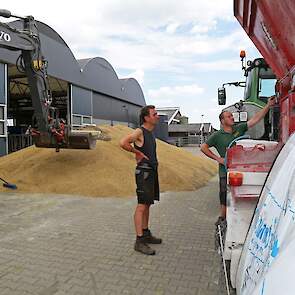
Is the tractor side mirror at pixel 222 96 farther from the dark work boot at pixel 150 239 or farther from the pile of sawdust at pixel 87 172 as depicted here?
the dark work boot at pixel 150 239

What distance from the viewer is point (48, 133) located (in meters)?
9.84

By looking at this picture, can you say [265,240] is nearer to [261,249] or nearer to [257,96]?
[261,249]

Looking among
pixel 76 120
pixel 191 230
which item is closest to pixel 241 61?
pixel 191 230

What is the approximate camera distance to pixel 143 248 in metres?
4.71

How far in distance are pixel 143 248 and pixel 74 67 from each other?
54.9 feet

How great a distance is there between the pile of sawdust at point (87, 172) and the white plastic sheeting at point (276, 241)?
6.59 meters

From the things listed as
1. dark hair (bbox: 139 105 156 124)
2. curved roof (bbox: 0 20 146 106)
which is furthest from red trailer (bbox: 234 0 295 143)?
curved roof (bbox: 0 20 146 106)

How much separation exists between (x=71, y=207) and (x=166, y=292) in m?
4.03

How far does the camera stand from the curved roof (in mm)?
17094

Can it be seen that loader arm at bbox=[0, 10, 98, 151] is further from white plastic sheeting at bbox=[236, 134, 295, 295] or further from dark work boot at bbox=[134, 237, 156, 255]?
white plastic sheeting at bbox=[236, 134, 295, 295]

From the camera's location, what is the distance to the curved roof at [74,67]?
56.1 ft

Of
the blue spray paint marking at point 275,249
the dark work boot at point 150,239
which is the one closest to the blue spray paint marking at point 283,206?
the blue spray paint marking at point 275,249

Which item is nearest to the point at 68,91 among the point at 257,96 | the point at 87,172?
the point at 87,172

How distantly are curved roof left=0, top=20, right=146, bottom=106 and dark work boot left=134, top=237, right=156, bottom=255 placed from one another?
11.0 meters
